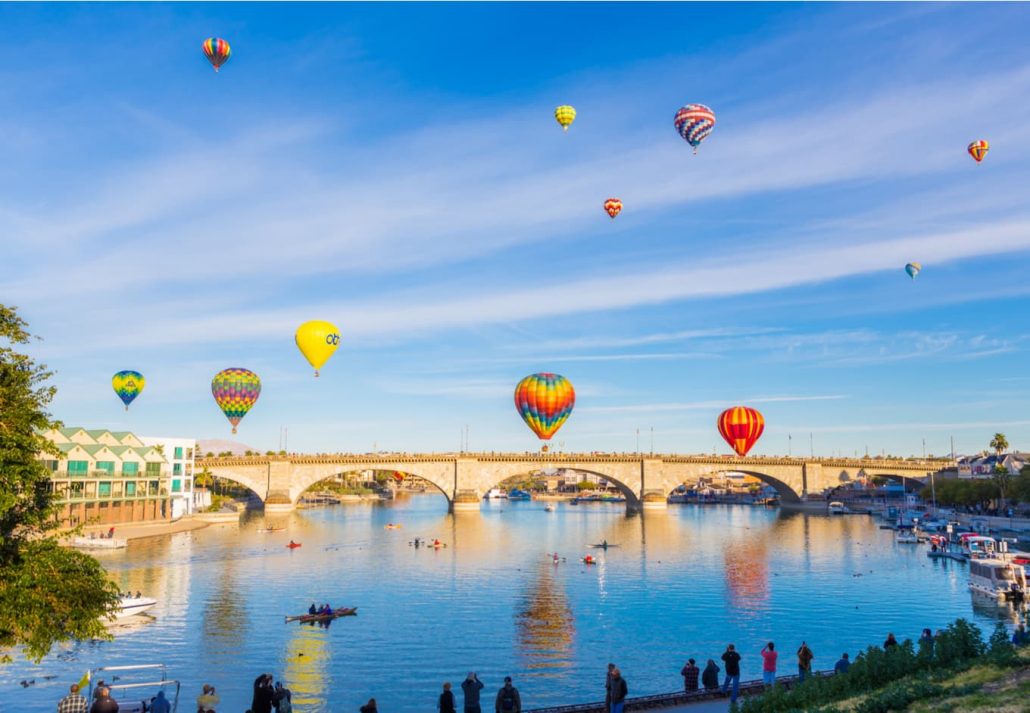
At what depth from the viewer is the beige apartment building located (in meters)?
99.0

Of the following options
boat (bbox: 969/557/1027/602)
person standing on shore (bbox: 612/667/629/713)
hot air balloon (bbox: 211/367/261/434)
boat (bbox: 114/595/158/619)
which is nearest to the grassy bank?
person standing on shore (bbox: 612/667/629/713)

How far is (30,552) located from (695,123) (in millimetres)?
77049

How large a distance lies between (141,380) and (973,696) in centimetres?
12427

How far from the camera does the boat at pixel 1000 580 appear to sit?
60647 mm

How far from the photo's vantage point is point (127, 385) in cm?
12000

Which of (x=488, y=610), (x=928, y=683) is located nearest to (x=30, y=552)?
(x=928, y=683)

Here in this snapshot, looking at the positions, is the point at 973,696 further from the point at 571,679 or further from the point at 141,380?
the point at 141,380

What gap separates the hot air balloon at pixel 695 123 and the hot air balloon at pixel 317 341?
155 ft

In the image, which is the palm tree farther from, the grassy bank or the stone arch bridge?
the grassy bank

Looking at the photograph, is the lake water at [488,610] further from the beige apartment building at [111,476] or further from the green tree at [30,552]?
the green tree at [30,552]

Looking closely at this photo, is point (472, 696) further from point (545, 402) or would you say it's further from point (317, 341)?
point (545, 402)

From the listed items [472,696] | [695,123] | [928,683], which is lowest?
[472,696]

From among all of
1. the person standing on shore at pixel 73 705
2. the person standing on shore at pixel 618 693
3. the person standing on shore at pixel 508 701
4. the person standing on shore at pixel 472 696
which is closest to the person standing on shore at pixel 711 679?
the person standing on shore at pixel 618 693

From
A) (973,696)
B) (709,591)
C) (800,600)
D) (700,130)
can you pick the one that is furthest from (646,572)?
(973,696)
